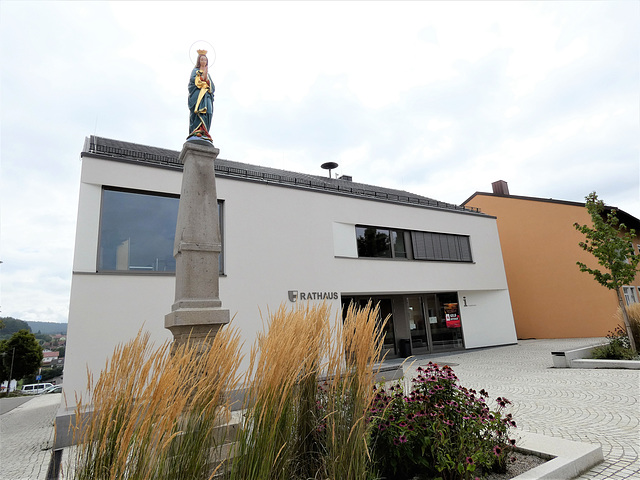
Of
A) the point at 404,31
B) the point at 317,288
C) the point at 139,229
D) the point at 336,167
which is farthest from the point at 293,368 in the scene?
the point at 336,167

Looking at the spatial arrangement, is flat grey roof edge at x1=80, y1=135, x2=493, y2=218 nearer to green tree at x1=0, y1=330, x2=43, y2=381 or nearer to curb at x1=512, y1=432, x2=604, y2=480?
curb at x1=512, y1=432, x2=604, y2=480

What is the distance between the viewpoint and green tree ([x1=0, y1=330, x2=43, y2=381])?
24.5m

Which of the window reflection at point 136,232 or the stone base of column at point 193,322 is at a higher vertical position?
the window reflection at point 136,232

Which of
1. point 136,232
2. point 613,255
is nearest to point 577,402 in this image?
point 613,255

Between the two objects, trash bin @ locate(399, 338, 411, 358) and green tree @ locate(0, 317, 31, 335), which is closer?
trash bin @ locate(399, 338, 411, 358)

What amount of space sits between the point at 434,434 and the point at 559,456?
138 centimetres

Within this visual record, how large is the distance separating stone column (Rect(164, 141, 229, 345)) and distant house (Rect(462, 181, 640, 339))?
56.6 ft

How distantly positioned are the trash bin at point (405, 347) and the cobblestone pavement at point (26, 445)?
35.8ft

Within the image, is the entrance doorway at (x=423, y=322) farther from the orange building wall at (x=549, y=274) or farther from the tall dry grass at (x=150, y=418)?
the tall dry grass at (x=150, y=418)

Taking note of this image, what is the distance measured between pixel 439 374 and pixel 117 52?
5.85 meters

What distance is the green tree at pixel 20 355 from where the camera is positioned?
24500 millimetres

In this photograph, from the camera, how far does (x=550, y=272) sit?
55.2ft

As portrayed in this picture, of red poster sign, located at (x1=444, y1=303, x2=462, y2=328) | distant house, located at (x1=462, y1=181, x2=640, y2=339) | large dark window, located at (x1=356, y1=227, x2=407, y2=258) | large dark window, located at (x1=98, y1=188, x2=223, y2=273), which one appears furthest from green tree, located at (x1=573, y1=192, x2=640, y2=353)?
large dark window, located at (x1=98, y1=188, x2=223, y2=273)

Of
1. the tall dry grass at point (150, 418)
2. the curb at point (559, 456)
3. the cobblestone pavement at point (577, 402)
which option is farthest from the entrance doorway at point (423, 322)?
the tall dry grass at point (150, 418)
